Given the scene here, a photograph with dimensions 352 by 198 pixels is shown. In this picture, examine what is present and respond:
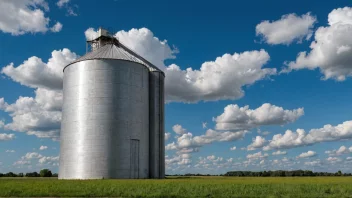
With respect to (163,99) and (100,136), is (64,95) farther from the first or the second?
A: (163,99)

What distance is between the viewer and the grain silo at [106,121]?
60.4 meters

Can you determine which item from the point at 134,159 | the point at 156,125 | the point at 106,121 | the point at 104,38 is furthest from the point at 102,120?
the point at 104,38

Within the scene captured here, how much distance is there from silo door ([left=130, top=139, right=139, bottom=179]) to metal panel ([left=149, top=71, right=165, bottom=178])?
510cm

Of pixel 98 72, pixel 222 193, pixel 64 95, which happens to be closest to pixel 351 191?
pixel 222 193

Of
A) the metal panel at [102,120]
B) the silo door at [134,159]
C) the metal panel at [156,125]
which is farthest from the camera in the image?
the metal panel at [156,125]

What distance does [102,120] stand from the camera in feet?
200

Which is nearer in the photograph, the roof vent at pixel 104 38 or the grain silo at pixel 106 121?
the grain silo at pixel 106 121

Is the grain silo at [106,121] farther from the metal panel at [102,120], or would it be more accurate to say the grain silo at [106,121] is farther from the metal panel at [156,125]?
the metal panel at [156,125]

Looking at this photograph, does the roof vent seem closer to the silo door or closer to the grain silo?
the grain silo

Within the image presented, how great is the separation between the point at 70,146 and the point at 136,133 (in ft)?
35.9

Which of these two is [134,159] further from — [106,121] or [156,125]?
[156,125]

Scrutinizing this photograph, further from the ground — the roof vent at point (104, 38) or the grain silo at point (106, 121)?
the roof vent at point (104, 38)

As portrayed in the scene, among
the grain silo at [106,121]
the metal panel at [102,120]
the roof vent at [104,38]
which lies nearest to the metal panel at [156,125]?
the grain silo at [106,121]

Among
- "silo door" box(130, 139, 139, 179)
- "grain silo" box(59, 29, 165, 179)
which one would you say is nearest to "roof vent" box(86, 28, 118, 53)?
"grain silo" box(59, 29, 165, 179)
